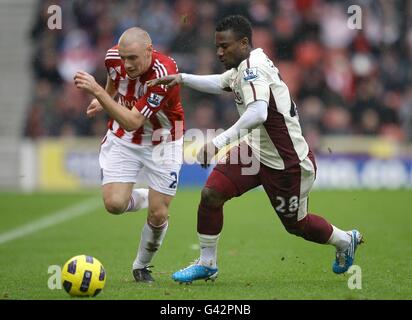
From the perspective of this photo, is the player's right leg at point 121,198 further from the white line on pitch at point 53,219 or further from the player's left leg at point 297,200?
the white line on pitch at point 53,219

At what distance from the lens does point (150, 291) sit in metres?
7.47

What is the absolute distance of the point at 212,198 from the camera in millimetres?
7801

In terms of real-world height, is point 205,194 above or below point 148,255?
above

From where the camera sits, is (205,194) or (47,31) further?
(47,31)

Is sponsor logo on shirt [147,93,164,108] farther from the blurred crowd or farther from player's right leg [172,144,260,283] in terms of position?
the blurred crowd

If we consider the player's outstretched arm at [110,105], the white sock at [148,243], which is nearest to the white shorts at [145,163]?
the white sock at [148,243]

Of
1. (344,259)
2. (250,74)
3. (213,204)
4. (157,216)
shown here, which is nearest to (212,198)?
(213,204)

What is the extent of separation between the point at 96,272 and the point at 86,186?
39.5ft

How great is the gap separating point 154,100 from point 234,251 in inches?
119

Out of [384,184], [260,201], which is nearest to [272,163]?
[260,201]

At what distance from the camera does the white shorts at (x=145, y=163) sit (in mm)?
8391

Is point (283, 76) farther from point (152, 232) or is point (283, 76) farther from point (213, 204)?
point (213, 204)

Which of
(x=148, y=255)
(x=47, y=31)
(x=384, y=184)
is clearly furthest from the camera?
(x=47, y=31)

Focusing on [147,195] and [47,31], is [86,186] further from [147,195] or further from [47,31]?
[147,195]
